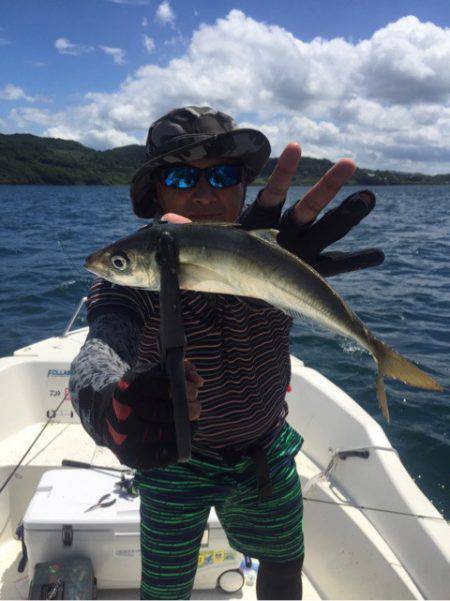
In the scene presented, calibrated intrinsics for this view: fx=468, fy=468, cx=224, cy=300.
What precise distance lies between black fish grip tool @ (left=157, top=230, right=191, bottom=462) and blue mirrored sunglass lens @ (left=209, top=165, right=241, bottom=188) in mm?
759

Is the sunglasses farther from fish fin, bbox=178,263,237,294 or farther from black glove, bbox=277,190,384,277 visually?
fish fin, bbox=178,263,237,294

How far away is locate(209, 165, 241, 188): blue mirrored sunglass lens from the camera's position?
2457mm

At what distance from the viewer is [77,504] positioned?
3.75 metres

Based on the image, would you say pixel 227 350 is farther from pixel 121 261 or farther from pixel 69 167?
pixel 69 167

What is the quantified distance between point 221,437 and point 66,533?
1861 millimetres

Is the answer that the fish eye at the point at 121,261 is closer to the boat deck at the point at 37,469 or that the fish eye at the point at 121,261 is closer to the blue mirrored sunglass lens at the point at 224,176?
the blue mirrored sunglass lens at the point at 224,176

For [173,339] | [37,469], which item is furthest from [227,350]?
[37,469]

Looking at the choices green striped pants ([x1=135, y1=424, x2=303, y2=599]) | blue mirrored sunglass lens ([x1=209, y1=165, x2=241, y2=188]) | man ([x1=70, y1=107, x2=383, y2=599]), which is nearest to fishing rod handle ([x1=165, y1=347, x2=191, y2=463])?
man ([x1=70, y1=107, x2=383, y2=599])

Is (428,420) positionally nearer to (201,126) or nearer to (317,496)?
(317,496)

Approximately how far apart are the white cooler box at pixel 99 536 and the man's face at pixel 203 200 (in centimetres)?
247

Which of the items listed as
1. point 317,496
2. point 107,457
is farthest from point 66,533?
point 317,496

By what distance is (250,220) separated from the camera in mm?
2490

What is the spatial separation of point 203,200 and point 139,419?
1259 millimetres

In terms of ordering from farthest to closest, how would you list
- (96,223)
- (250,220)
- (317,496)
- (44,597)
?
(96,223) → (317,496) → (44,597) → (250,220)
